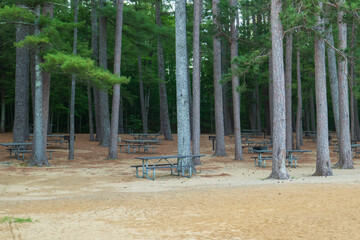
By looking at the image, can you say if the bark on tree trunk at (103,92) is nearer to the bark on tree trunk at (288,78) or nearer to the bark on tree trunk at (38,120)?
the bark on tree trunk at (38,120)

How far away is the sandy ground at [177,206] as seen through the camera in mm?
5301

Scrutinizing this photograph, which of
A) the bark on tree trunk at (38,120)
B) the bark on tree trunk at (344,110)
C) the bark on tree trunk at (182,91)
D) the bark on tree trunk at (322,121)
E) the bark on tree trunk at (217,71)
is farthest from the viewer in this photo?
the bark on tree trunk at (217,71)

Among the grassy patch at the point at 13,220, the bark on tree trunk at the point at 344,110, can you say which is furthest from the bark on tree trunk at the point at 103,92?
the grassy patch at the point at 13,220

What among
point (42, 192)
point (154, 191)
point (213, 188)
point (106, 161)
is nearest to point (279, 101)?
point (213, 188)

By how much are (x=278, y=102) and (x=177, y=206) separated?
508 cm

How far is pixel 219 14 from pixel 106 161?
7942mm

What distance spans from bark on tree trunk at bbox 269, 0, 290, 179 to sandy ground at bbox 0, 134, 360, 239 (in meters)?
0.53

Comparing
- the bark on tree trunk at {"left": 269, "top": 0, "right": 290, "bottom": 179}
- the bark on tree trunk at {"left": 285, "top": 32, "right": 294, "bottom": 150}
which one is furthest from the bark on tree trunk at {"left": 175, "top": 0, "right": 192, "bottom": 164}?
the bark on tree trunk at {"left": 285, "top": 32, "right": 294, "bottom": 150}

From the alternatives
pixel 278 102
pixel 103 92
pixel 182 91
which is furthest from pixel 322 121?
pixel 103 92

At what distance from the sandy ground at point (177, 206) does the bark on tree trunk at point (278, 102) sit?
53 cm

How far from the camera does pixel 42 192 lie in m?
9.06

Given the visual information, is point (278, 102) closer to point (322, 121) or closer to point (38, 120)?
point (322, 121)

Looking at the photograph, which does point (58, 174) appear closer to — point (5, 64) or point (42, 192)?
point (42, 192)

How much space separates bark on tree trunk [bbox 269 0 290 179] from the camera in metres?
10.7
